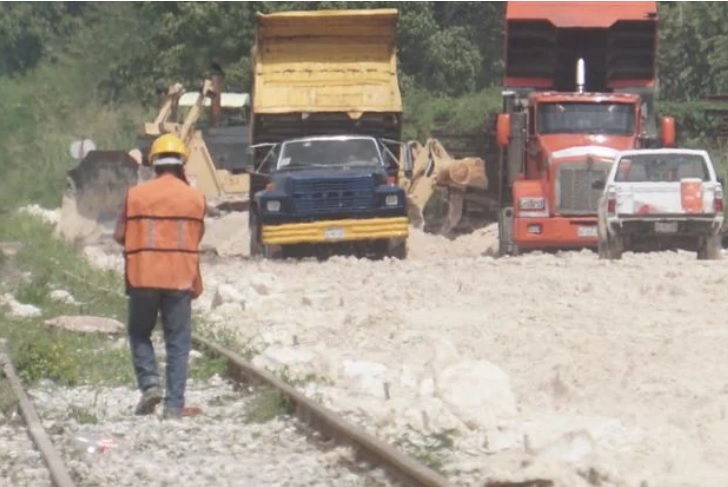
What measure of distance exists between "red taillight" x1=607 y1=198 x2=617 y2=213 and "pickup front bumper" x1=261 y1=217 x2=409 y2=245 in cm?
402

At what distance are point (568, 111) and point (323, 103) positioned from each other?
4.49 metres

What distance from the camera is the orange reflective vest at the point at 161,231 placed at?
12172 mm

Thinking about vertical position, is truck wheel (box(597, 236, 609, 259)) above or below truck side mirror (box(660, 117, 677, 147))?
below

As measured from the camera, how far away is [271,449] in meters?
11.1

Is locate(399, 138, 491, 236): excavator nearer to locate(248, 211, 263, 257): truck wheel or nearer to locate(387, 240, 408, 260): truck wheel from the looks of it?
locate(248, 211, 263, 257): truck wheel

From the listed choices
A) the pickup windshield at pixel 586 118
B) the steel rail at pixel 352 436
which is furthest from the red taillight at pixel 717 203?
the steel rail at pixel 352 436

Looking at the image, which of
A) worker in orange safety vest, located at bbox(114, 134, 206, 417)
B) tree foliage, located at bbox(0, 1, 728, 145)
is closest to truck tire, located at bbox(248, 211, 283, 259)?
worker in orange safety vest, located at bbox(114, 134, 206, 417)

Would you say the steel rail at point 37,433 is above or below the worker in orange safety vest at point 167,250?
below

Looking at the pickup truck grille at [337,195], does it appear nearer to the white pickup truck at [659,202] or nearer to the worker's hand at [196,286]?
the white pickup truck at [659,202]

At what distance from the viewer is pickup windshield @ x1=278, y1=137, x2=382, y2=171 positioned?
29.2 m

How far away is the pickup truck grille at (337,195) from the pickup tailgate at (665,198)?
4501mm

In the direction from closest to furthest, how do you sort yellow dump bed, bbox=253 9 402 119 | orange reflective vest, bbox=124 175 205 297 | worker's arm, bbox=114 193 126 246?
orange reflective vest, bbox=124 175 205 297 < worker's arm, bbox=114 193 126 246 < yellow dump bed, bbox=253 9 402 119

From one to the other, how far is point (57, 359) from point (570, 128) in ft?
49.3

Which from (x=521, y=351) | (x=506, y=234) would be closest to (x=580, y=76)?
(x=506, y=234)
